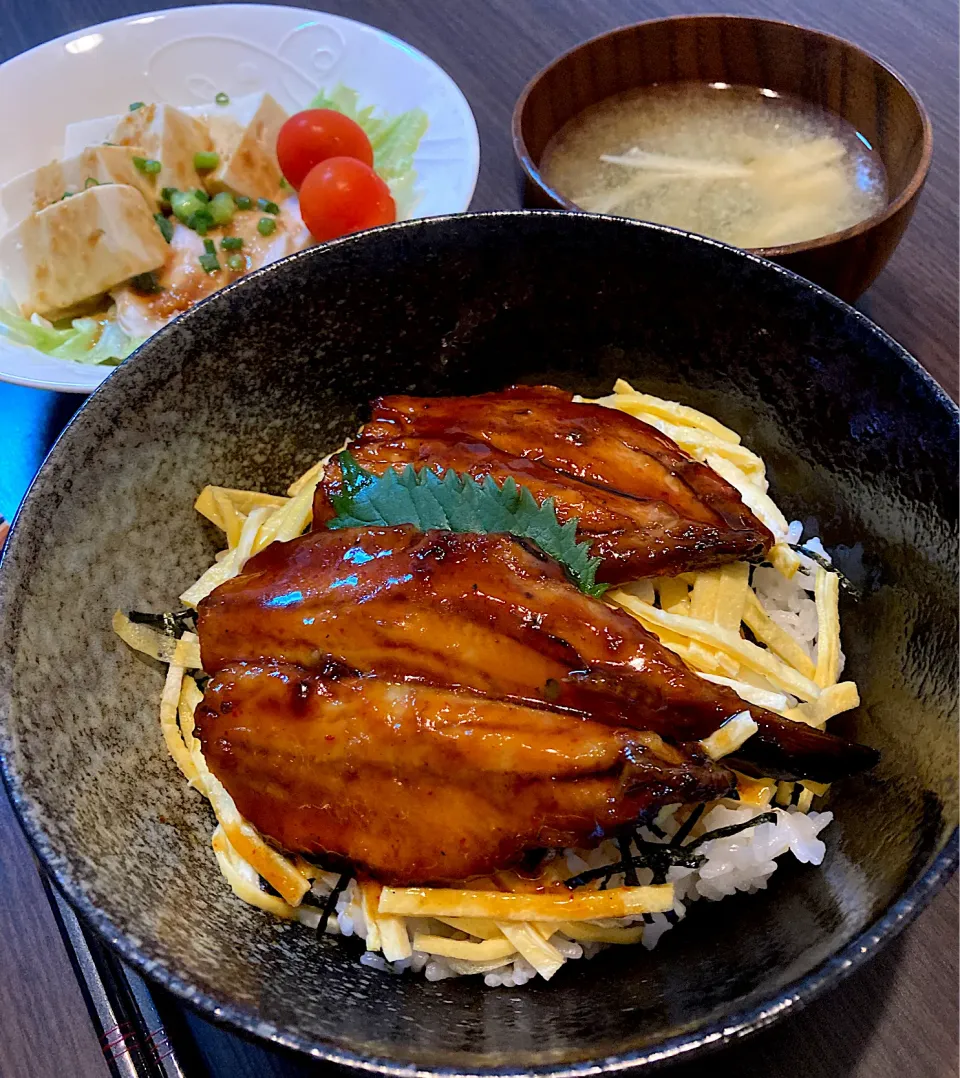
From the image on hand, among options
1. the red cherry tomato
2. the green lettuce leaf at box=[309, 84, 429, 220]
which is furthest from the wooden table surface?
the red cherry tomato

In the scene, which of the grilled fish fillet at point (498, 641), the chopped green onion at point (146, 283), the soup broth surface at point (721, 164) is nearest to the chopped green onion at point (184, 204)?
the chopped green onion at point (146, 283)

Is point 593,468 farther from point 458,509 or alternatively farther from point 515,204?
point 515,204

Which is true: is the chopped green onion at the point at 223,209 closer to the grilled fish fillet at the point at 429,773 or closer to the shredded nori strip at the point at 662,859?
the grilled fish fillet at the point at 429,773

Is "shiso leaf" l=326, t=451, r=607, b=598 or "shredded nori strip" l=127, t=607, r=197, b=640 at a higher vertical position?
"shiso leaf" l=326, t=451, r=607, b=598

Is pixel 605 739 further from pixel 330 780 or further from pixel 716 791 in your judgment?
pixel 330 780

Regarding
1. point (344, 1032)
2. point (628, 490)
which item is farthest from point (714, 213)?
point (344, 1032)

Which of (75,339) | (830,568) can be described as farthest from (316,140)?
Answer: (830,568)

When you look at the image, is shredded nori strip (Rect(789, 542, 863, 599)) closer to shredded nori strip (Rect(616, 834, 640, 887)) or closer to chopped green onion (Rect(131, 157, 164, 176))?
shredded nori strip (Rect(616, 834, 640, 887))
